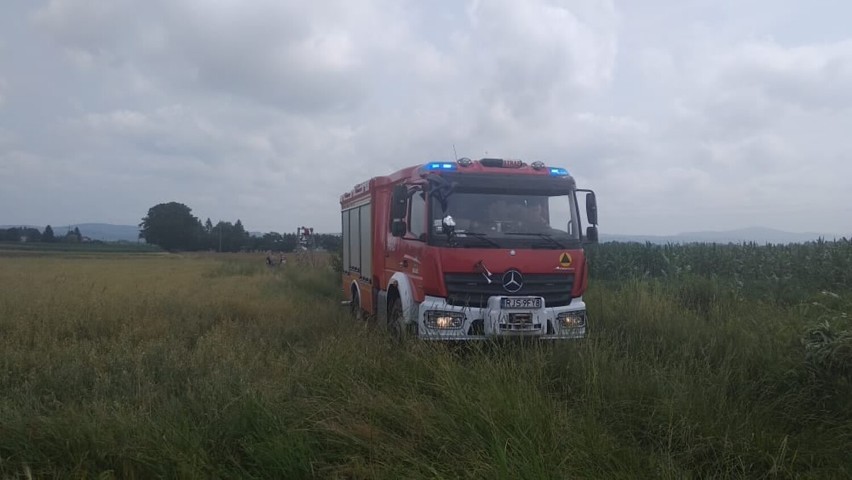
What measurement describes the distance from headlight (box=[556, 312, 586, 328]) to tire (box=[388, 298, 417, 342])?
Result: 1871 millimetres

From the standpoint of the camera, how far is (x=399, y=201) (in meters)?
8.59

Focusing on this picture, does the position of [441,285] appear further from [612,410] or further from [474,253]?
[612,410]

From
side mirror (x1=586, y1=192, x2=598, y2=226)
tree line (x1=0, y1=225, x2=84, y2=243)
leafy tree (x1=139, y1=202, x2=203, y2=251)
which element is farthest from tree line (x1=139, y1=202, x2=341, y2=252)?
side mirror (x1=586, y1=192, x2=598, y2=226)

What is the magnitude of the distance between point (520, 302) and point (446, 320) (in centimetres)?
95

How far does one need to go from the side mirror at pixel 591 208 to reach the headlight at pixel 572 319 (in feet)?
4.84

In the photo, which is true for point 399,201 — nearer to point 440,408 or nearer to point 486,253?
point 486,253

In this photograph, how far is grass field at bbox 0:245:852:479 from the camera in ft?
14.1

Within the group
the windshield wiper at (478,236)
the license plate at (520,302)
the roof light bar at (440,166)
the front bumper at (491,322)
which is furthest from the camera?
the roof light bar at (440,166)

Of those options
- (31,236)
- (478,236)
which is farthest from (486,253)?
(31,236)

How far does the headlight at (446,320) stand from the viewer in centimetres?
753

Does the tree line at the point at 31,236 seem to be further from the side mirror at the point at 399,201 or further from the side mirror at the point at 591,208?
the side mirror at the point at 591,208

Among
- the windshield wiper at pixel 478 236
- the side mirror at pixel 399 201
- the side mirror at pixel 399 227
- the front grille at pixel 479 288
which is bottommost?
the front grille at pixel 479 288

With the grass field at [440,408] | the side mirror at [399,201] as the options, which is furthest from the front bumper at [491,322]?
the side mirror at [399,201]

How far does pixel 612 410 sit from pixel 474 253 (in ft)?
10.0
